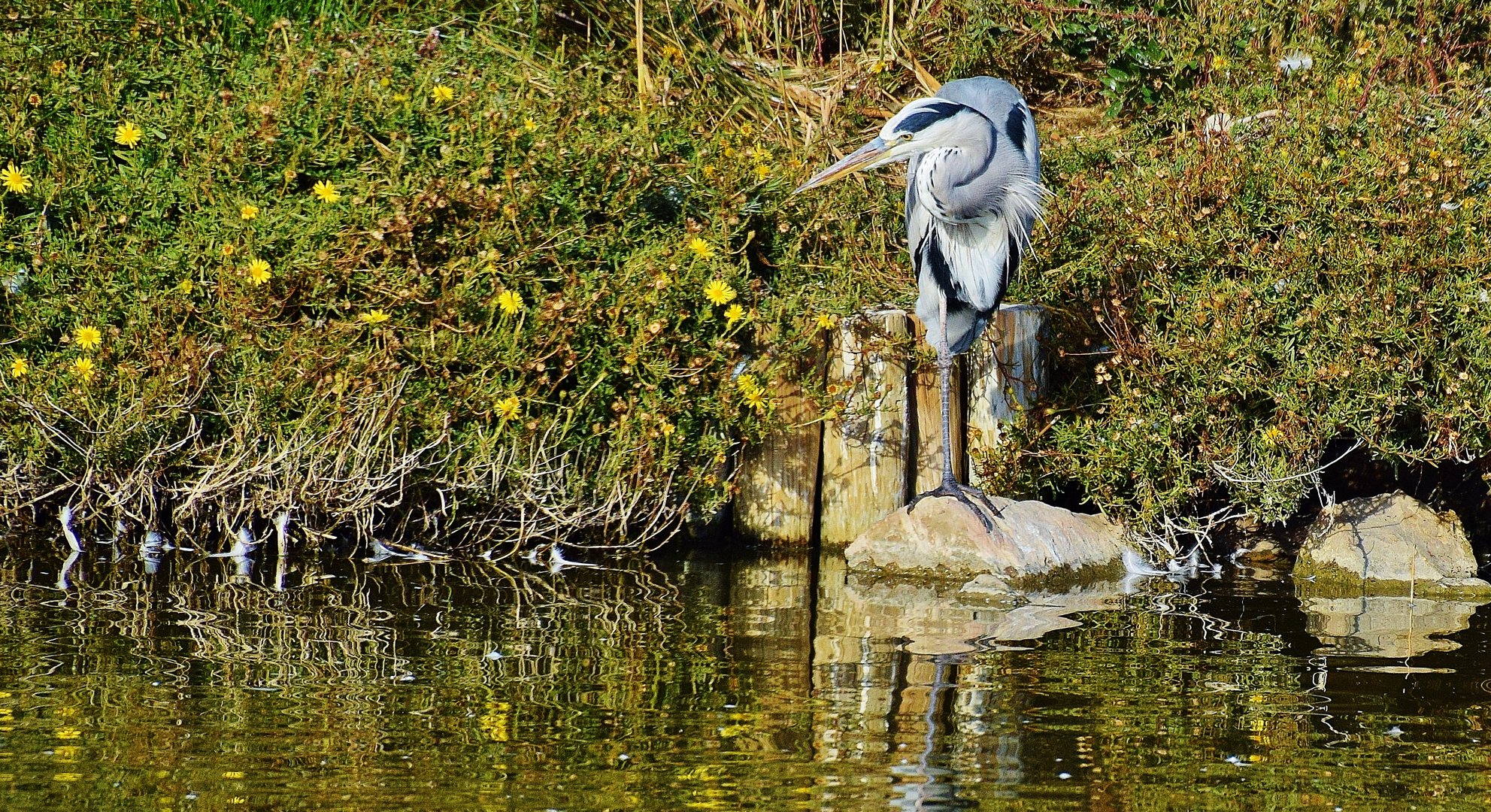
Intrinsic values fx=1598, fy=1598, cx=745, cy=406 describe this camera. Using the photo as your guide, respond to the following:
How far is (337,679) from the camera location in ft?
12.3

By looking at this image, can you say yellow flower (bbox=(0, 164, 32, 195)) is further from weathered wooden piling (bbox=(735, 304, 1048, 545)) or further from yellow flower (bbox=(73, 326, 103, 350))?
weathered wooden piling (bbox=(735, 304, 1048, 545))

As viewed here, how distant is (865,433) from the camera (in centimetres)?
592

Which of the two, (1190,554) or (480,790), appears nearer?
(480,790)

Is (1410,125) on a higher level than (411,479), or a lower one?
higher

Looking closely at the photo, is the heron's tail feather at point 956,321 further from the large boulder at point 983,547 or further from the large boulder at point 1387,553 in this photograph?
the large boulder at point 1387,553

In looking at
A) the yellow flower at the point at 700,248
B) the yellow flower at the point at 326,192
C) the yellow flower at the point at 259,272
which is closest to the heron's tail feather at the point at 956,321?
the yellow flower at the point at 700,248

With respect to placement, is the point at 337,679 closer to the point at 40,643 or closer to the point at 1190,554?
the point at 40,643

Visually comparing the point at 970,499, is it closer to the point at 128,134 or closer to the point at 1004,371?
the point at 1004,371

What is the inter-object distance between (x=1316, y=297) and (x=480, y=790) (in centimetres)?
358

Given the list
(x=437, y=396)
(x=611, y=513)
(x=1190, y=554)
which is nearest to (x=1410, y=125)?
(x=1190, y=554)

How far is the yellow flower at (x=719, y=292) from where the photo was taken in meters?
5.41

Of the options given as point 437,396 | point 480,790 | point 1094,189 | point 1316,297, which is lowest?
point 480,790

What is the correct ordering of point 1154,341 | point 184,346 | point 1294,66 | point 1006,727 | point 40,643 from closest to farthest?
1. point 1006,727
2. point 40,643
3. point 184,346
4. point 1154,341
5. point 1294,66

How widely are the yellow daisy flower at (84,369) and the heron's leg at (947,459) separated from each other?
2.72 m
